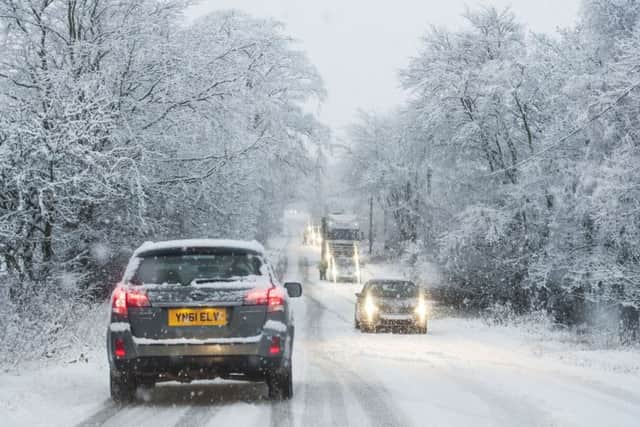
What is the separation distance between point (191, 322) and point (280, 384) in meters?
1.21

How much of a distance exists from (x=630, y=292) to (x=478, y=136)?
12482 millimetres

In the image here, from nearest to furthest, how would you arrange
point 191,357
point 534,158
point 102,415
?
1. point 102,415
2. point 191,357
3. point 534,158

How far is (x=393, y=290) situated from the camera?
76.2 feet

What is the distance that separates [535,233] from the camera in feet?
96.0

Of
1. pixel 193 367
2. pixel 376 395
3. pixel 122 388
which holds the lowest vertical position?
pixel 376 395

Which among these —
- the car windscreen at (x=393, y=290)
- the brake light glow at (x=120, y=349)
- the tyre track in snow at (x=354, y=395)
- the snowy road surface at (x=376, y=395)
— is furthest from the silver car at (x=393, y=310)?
the brake light glow at (x=120, y=349)

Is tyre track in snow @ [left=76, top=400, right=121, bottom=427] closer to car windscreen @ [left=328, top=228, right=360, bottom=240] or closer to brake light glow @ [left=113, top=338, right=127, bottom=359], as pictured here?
brake light glow @ [left=113, top=338, right=127, bottom=359]

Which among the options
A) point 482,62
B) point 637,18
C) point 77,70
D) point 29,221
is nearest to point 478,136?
point 482,62

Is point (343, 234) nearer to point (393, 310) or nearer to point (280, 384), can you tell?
point (393, 310)

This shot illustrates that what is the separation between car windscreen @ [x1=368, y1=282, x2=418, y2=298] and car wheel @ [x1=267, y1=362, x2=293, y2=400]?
13.9 m

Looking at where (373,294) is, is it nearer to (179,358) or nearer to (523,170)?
(523,170)

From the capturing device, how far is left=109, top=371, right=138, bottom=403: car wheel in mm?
8758

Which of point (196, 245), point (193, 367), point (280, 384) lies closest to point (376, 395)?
point (280, 384)

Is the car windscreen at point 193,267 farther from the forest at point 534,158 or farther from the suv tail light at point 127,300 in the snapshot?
the forest at point 534,158
